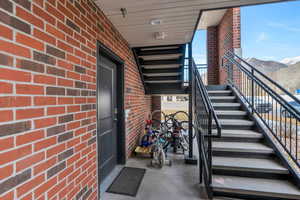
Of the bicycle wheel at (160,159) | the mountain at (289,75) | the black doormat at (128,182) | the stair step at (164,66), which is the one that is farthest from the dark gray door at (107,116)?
the mountain at (289,75)

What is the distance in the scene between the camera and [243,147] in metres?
2.36

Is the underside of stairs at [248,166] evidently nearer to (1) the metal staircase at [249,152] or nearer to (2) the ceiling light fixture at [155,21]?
(1) the metal staircase at [249,152]

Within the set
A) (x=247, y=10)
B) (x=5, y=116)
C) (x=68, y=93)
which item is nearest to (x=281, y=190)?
(x=68, y=93)

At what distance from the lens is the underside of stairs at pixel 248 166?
1.83 meters

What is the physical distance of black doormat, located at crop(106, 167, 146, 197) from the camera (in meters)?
2.04

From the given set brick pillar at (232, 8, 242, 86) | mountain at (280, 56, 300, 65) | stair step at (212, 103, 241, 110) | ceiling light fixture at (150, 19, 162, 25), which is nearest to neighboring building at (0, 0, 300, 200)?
ceiling light fixture at (150, 19, 162, 25)

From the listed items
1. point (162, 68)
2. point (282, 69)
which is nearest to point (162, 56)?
point (162, 68)

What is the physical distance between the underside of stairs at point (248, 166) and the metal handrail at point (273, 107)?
0.19 m

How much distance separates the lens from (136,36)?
2688 mm

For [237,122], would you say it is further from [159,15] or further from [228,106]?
[159,15]

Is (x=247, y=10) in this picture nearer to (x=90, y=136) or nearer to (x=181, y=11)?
(x=181, y=11)

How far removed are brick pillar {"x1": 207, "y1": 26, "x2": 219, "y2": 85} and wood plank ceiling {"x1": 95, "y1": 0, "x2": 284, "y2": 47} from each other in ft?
10.6

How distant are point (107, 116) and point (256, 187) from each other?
235cm

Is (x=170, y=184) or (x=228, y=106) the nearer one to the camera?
(x=170, y=184)
